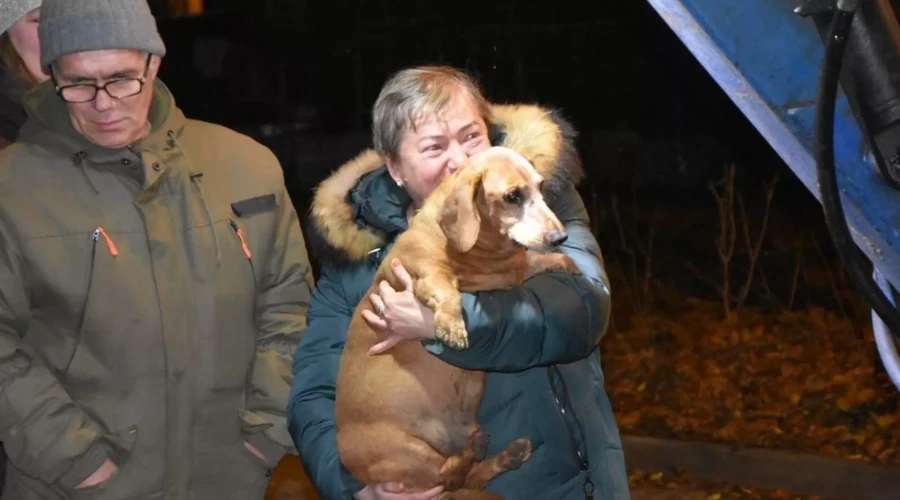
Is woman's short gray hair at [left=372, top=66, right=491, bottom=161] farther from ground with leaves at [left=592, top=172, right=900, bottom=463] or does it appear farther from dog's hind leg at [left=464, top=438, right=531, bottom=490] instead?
ground with leaves at [left=592, top=172, right=900, bottom=463]

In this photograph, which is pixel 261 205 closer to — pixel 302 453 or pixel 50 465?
pixel 302 453

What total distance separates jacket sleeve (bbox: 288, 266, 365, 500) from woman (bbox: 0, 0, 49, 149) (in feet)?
3.82

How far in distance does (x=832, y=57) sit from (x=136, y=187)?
202cm

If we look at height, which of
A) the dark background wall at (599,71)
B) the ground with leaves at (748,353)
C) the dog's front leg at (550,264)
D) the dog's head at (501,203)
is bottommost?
the ground with leaves at (748,353)

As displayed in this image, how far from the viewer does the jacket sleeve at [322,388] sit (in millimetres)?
2729

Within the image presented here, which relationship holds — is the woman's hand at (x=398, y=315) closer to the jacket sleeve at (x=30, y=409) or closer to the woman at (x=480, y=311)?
the woman at (x=480, y=311)

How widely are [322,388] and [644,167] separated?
10.6m

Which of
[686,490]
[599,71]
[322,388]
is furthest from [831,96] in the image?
[599,71]

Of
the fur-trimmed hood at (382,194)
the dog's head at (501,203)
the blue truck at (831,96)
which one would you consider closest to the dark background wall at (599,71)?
the fur-trimmed hood at (382,194)

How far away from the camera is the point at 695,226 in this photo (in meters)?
11.5

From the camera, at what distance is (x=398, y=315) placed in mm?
2482

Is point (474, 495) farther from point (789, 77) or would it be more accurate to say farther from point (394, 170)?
point (789, 77)

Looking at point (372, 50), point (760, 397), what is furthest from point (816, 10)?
point (372, 50)

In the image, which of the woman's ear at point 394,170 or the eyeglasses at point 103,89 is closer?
→ the woman's ear at point 394,170
